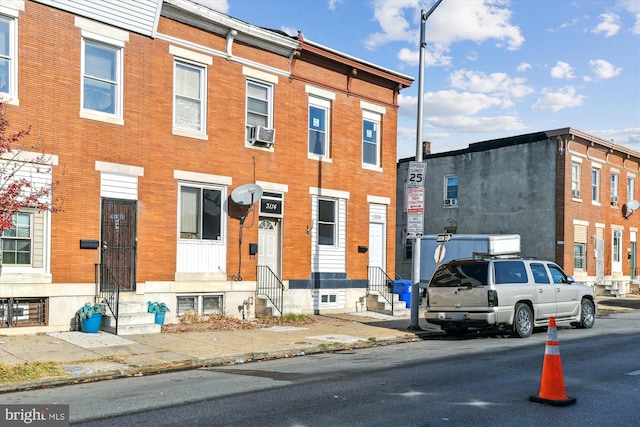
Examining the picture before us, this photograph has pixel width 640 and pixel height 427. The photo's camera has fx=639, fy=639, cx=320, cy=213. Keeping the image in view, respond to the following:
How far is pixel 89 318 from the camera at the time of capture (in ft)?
44.8

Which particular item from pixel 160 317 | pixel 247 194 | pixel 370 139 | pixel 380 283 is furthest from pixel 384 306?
pixel 160 317

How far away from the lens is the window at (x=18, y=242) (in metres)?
13.3

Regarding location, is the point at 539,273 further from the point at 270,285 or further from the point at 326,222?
the point at 270,285

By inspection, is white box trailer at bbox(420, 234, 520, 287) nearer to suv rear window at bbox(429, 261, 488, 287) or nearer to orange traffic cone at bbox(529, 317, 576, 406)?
suv rear window at bbox(429, 261, 488, 287)

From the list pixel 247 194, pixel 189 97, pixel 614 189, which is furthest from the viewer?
pixel 614 189

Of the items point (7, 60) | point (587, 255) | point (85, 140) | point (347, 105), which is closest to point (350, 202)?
point (347, 105)

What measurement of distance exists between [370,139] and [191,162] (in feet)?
24.1

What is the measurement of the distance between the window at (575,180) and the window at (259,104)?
18284 mm

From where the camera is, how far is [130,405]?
783cm

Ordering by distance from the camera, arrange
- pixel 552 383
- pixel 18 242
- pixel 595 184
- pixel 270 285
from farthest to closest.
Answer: pixel 595 184 < pixel 270 285 < pixel 18 242 < pixel 552 383

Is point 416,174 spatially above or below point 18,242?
above

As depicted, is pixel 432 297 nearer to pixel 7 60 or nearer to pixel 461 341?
pixel 461 341

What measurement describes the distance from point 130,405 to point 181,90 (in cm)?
1043

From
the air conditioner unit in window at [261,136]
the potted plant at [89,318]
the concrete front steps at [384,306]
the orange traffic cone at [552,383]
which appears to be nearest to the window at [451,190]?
the concrete front steps at [384,306]
